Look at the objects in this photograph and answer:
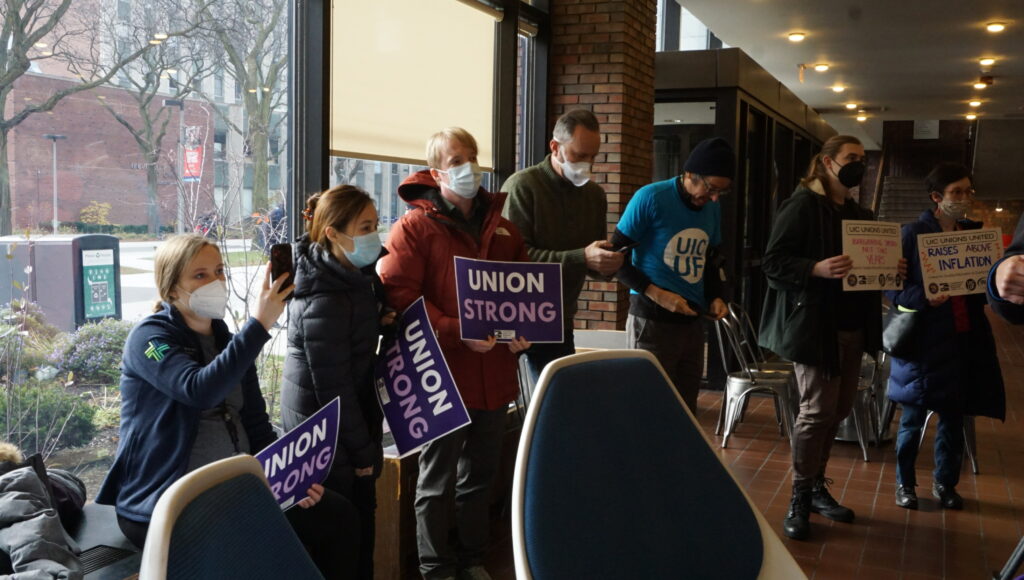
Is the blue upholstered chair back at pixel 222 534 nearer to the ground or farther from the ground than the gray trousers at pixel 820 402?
farther from the ground

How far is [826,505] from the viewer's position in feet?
13.9

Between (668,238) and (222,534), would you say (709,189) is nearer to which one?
(668,238)

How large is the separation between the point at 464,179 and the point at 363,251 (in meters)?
0.53

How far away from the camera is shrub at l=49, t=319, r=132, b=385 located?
271 centimetres

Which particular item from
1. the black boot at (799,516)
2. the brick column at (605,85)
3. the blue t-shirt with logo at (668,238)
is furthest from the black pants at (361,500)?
the brick column at (605,85)

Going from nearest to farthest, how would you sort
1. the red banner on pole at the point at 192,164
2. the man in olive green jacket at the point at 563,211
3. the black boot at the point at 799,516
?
the red banner on pole at the point at 192,164, the man in olive green jacket at the point at 563,211, the black boot at the point at 799,516

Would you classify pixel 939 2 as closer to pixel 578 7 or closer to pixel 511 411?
pixel 578 7

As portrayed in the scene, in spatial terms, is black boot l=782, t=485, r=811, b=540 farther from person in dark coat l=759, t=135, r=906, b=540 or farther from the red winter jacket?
the red winter jacket

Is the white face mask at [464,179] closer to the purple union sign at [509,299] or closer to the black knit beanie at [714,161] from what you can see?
the purple union sign at [509,299]

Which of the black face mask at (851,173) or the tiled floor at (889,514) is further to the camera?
the black face mask at (851,173)

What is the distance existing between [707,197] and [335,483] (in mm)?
1901

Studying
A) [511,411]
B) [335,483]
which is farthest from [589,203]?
[335,483]

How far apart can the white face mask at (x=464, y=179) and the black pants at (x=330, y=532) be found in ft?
3.49

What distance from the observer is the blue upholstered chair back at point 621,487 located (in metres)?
1.62
